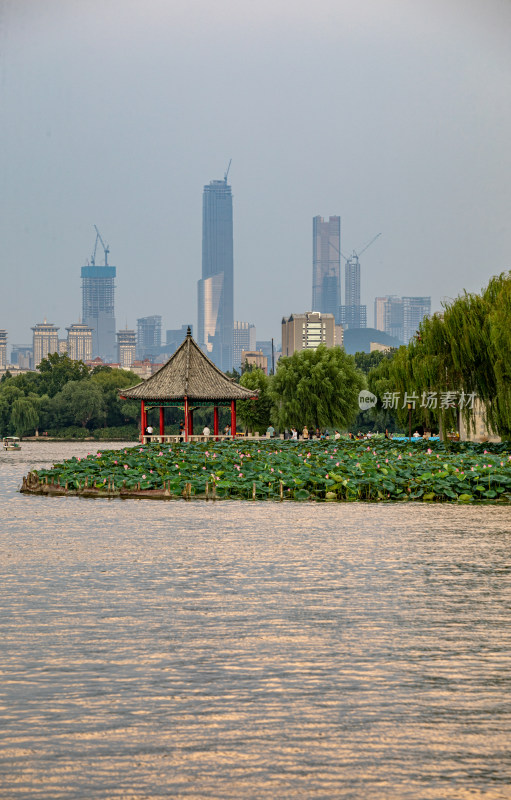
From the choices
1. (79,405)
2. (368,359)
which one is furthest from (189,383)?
(79,405)

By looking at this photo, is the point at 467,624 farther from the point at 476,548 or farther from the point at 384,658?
the point at 476,548

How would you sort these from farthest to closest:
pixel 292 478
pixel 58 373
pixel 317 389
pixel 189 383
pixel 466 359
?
pixel 58 373
pixel 317 389
pixel 189 383
pixel 466 359
pixel 292 478

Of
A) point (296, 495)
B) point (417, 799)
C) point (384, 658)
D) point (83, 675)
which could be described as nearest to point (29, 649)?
point (83, 675)

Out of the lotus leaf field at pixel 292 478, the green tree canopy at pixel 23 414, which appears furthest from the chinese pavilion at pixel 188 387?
the green tree canopy at pixel 23 414

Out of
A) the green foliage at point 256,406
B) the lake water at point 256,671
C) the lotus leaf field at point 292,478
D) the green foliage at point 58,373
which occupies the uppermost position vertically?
the green foliage at point 58,373

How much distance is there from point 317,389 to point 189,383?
1399 centimetres

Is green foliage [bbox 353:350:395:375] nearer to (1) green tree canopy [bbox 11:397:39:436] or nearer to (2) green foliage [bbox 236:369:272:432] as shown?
(2) green foliage [bbox 236:369:272:432]

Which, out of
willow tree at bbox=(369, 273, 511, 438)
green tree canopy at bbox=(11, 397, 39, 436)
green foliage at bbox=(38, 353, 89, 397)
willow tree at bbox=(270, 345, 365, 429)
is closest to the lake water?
willow tree at bbox=(369, 273, 511, 438)

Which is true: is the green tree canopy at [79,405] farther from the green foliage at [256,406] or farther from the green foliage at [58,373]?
the green foliage at [256,406]

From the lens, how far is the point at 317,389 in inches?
2226

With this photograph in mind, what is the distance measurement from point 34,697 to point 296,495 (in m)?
16.7

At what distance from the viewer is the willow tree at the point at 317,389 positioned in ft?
185

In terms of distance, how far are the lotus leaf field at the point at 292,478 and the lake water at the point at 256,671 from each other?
8.80m

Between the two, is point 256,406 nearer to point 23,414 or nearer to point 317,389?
point 317,389
